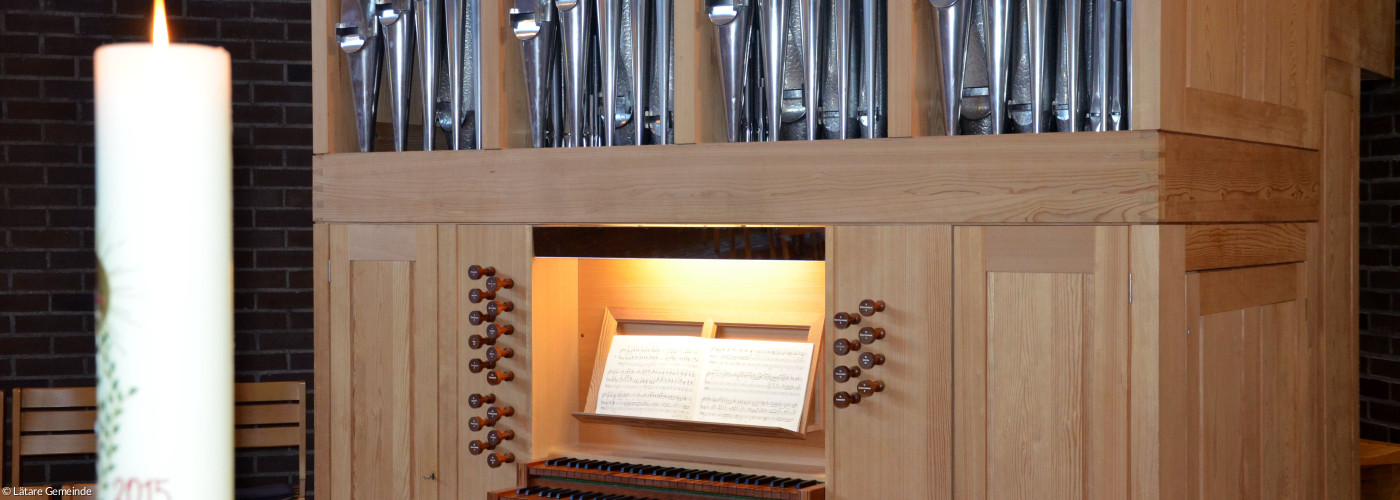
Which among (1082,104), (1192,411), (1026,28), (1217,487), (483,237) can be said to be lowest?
(1217,487)

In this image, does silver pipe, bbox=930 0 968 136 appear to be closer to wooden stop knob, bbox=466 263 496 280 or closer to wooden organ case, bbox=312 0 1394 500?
wooden organ case, bbox=312 0 1394 500

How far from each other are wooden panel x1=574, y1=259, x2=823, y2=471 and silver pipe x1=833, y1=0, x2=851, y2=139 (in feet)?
1.80

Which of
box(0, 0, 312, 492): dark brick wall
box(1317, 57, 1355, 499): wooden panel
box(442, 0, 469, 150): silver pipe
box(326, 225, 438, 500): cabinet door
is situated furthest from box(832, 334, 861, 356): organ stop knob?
box(0, 0, 312, 492): dark brick wall

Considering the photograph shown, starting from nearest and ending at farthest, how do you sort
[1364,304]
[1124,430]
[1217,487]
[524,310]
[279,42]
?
[1124,430] → [1217,487] → [524,310] → [1364,304] → [279,42]

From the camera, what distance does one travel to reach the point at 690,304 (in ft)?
12.3

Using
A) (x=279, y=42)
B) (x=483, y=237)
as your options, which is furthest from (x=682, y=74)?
(x=279, y=42)

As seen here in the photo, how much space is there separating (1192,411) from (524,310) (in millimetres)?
1860

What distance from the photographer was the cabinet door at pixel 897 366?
3.11 m

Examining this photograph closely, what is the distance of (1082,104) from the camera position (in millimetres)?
2998

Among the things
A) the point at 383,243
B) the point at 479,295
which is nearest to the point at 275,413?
the point at 383,243

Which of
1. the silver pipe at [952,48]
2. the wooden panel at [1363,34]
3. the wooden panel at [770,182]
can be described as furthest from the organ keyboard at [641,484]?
A: the wooden panel at [1363,34]

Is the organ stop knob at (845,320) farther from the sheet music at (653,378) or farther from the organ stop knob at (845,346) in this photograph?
the sheet music at (653,378)

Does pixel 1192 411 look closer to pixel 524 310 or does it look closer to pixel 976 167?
pixel 976 167

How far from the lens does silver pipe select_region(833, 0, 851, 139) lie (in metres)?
3.23
